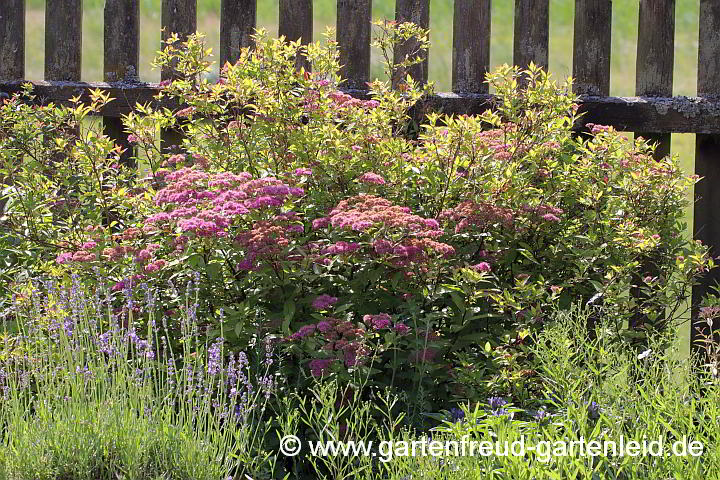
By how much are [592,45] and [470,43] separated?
2.13ft

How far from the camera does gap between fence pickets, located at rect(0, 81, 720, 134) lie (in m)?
5.14

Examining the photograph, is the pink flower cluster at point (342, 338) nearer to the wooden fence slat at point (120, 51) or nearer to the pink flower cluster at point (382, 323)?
the pink flower cluster at point (382, 323)

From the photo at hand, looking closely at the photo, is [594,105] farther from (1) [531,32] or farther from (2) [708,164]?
(2) [708,164]

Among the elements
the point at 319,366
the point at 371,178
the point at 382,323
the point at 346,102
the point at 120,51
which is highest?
the point at 120,51

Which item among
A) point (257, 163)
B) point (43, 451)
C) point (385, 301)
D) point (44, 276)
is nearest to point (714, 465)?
point (385, 301)

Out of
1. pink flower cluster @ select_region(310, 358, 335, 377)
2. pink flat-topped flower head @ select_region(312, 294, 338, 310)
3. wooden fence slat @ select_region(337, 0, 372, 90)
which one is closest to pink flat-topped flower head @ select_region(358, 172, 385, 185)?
pink flat-topped flower head @ select_region(312, 294, 338, 310)

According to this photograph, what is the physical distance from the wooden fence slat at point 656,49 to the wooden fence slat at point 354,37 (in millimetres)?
1471

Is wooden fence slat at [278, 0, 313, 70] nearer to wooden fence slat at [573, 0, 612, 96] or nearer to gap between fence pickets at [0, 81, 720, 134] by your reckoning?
gap between fence pickets at [0, 81, 720, 134]

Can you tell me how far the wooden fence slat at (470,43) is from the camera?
5.24 meters

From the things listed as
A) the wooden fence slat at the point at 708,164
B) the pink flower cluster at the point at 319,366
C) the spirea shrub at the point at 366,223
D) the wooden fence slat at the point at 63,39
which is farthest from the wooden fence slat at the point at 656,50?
the wooden fence slat at the point at 63,39

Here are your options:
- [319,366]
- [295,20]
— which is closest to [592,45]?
[295,20]

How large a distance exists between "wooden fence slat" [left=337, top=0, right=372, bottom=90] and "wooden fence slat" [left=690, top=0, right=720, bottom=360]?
1826mm

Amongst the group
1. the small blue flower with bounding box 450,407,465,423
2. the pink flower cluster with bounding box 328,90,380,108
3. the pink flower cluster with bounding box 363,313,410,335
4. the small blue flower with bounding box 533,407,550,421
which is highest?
the pink flower cluster with bounding box 328,90,380,108

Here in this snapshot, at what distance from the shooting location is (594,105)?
17.2 ft
